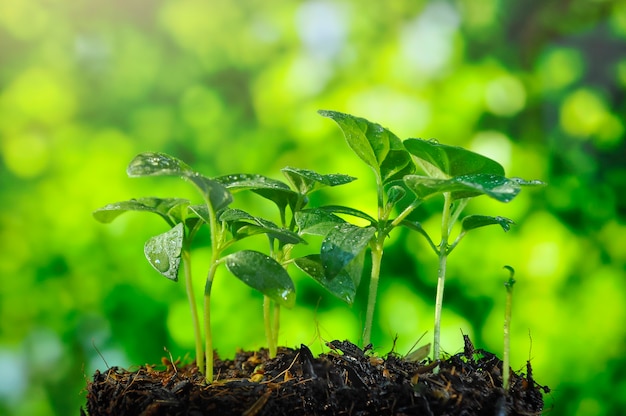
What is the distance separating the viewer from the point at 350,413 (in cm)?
51

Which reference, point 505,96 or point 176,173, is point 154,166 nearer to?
point 176,173

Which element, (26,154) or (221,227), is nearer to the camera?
(221,227)

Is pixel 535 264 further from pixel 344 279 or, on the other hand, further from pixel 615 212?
pixel 344 279

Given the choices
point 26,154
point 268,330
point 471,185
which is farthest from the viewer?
point 26,154

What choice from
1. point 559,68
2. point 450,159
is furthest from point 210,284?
point 559,68

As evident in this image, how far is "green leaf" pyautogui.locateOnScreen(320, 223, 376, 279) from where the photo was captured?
1.72ft

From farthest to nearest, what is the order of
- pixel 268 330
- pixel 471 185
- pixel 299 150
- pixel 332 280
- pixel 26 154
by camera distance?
1. pixel 26 154
2. pixel 299 150
3. pixel 268 330
4. pixel 332 280
5. pixel 471 185

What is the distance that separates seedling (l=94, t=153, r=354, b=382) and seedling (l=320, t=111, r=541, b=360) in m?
0.04

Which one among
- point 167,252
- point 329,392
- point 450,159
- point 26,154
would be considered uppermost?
point 26,154

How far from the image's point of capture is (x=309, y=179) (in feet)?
2.14

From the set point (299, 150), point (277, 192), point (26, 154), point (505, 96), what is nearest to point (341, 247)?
point (277, 192)

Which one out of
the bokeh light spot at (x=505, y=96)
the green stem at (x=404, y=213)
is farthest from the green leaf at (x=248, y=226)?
the bokeh light spot at (x=505, y=96)

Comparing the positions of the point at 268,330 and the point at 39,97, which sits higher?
the point at 39,97

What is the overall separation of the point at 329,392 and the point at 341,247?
12 centimetres
